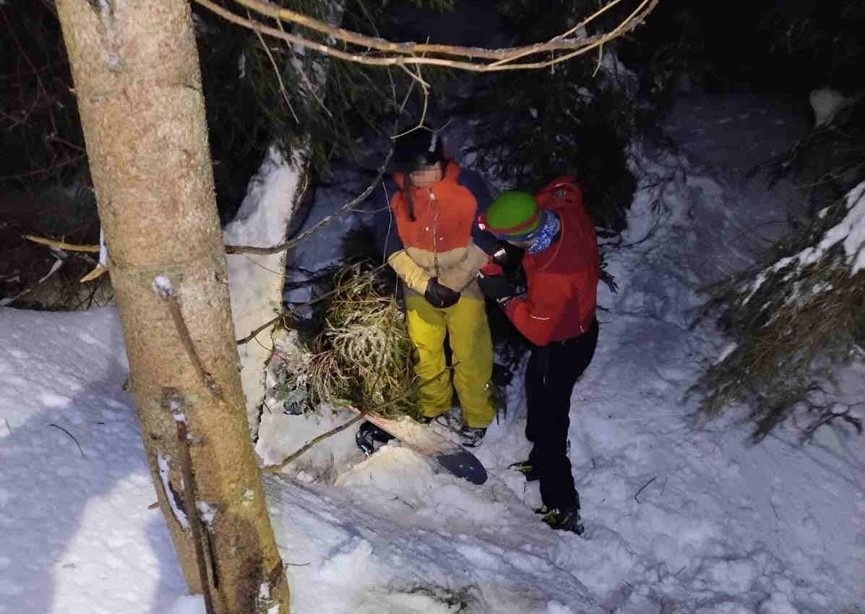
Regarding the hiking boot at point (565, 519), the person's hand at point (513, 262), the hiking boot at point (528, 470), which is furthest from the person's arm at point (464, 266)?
the hiking boot at point (565, 519)

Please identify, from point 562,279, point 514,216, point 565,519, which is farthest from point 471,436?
point 514,216

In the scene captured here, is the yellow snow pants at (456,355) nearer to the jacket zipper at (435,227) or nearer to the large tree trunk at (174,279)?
Answer: the jacket zipper at (435,227)

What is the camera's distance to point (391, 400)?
4.31 m

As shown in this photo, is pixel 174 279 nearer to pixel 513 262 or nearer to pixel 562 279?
pixel 562 279

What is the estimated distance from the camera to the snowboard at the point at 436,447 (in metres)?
4.44

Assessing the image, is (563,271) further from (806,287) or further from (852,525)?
(852,525)

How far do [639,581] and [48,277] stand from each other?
168 inches

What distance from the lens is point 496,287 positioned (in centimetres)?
430

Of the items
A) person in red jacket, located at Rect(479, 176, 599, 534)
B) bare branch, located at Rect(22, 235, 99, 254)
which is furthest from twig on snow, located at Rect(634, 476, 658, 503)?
bare branch, located at Rect(22, 235, 99, 254)

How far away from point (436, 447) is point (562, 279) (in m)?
1.42

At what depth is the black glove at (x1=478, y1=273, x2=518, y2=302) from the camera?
428cm

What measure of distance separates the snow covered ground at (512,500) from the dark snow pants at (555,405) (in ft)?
0.78

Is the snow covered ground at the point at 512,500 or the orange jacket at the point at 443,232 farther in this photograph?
→ the orange jacket at the point at 443,232

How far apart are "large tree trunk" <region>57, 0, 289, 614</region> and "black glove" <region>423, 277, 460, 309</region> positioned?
2.08 m
